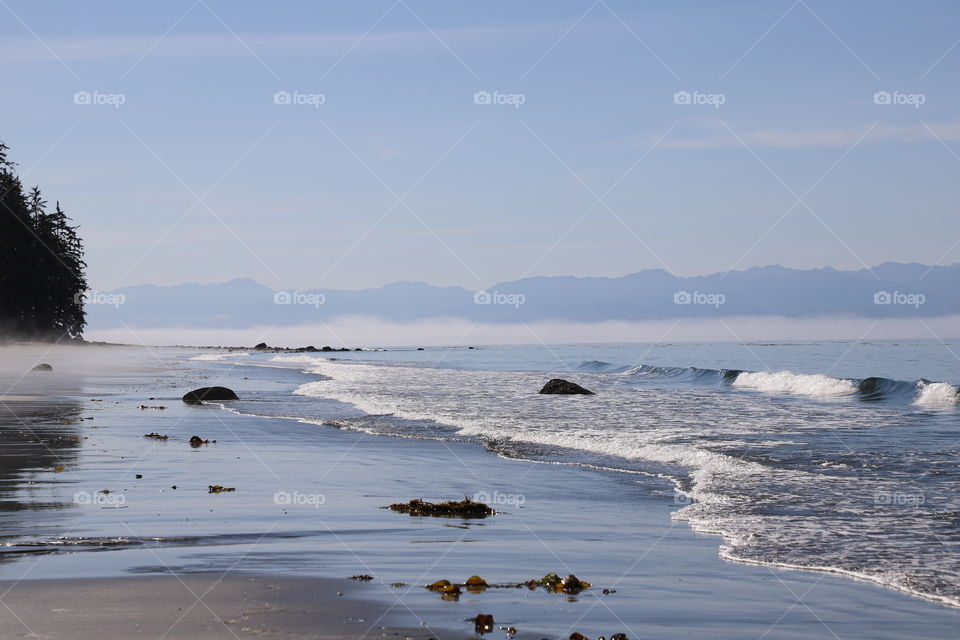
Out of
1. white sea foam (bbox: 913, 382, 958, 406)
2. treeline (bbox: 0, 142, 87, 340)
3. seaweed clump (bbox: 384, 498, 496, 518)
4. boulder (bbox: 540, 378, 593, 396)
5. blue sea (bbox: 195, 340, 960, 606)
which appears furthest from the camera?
treeline (bbox: 0, 142, 87, 340)

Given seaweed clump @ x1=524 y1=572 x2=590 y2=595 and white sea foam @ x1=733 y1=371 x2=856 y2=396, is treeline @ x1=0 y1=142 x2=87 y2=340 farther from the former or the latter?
seaweed clump @ x1=524 y1=572 x2=590 y2=595

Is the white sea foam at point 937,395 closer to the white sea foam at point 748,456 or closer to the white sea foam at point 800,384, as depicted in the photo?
the white sea foam at point 748,456

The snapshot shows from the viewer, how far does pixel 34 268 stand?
229 ft

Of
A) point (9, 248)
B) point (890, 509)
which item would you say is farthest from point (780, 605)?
point (9, 248)

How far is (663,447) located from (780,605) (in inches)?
453

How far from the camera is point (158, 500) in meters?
12.1

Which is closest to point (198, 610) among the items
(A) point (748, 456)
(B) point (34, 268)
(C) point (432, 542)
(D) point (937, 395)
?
(C) point (432, 542)

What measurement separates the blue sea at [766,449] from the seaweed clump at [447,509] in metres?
1.45

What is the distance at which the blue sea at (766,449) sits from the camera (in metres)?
10.3

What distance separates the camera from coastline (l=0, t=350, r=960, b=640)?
24.6 ft

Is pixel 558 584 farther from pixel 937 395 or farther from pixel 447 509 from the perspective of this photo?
pixel 937 395

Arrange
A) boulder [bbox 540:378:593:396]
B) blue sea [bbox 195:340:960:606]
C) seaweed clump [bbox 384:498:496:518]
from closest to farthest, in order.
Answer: blue sea [bbox 195:340:960:606]
seaweed clump [bbox 384:498:496:518]
boulder [bbox 540:378:593:396]

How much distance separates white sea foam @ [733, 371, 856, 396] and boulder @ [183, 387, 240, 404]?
24.4 meters

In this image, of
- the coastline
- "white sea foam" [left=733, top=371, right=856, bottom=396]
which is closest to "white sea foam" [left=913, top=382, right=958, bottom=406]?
"white sea foam" [left=733, top=371, right=856, bottom=396]
